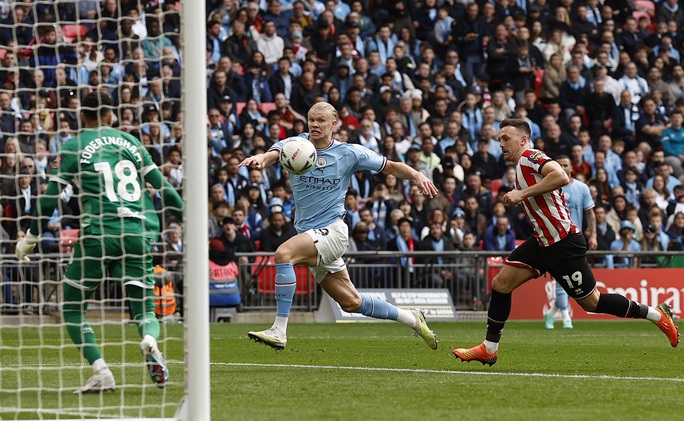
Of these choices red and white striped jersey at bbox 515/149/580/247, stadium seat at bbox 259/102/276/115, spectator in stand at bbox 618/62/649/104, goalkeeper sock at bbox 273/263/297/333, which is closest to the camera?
red and white striped jersey at bbox 515/149/580/247

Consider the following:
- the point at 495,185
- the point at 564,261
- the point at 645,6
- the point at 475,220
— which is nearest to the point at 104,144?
the point at 564,261

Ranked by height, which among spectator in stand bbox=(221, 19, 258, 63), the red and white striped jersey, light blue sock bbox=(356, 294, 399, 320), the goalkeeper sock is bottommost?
light blue sock bbox=(356, 294, 399, 320)

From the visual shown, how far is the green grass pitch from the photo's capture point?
299 inches

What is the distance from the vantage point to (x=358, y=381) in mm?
9430

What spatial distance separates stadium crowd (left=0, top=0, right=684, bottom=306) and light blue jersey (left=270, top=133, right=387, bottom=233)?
Result: 8011 mm

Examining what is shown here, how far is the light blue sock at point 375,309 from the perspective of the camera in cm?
1144

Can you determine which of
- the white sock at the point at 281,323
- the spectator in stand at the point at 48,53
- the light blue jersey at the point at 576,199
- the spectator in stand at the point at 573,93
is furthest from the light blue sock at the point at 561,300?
the white sock at the point at 281,323

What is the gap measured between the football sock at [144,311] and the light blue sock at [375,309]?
2.89m

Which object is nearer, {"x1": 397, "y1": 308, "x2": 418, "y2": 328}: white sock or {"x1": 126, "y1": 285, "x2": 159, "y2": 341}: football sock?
{"x1": 126, "y1": 285, "x2": 159, "y2": 341}: football sock

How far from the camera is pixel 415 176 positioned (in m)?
10.9

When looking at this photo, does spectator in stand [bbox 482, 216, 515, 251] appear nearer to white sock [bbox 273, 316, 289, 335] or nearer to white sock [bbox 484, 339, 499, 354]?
white sock [bbox 484, 339, 499, 354]

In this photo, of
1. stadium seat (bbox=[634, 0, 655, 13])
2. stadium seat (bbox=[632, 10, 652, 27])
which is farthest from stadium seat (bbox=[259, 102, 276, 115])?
stadium seat (bbox=[634, 0, 655, 13])

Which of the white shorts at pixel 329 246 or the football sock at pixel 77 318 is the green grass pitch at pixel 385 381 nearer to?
the football sock at pixel 77 318

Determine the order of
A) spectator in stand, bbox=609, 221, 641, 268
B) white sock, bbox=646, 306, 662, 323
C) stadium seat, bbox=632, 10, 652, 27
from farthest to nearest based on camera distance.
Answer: stadium seat, bbox=632, 10, 652, 27, spectator in stand, bbox=609, 221, 641, 268, white sock, bbox=646, 306, 662, 323
